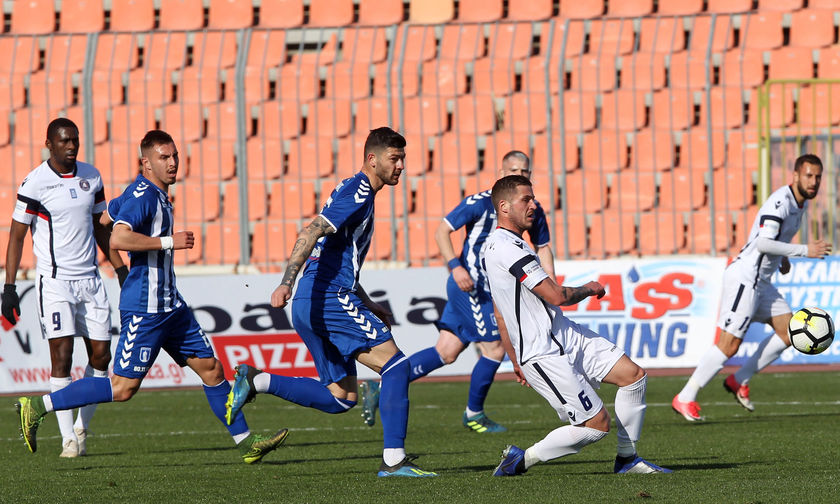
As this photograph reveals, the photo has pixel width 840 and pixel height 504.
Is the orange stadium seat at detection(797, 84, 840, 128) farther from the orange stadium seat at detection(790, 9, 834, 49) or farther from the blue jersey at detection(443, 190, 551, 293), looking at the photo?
the blue jersey at detection(443, 190, 551, 293)

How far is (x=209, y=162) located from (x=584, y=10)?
610 cm

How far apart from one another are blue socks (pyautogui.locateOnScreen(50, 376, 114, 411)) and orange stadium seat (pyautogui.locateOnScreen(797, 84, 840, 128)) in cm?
1156

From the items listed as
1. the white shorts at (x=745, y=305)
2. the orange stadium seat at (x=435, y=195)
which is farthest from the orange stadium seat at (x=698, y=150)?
the white shorts at (x=745, y=305)

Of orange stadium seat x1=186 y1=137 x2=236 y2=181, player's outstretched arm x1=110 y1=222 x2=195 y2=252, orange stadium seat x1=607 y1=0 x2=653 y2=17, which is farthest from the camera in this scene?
orange stadium seat x1=607 y1=0 x2=653 y2=17

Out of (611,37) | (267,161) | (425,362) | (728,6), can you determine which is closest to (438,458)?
(425,362)

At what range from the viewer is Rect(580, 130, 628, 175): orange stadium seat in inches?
635

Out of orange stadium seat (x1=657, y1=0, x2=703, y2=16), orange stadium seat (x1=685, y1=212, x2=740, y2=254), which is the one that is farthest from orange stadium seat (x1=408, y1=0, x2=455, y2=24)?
orange stadium seat (x1=685, y1=212, x2=740, y2=254)

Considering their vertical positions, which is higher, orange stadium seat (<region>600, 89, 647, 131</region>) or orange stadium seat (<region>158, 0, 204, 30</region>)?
orange stadium seat (<region>158, 0, 204, 30</region>)

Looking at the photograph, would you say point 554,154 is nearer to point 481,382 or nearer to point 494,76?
point 494,76

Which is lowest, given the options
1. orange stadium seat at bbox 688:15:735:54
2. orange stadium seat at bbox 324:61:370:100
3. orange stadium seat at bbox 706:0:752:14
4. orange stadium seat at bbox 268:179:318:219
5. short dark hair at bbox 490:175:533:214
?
short dark hair at bbox 490:175:533:214

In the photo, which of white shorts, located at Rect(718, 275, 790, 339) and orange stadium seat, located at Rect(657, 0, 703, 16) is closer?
white shorts, located at Rect(718, 275, 790, 339)

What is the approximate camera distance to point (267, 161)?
16312mm

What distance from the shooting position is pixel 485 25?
1734cm

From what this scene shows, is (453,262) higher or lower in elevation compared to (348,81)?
lower
